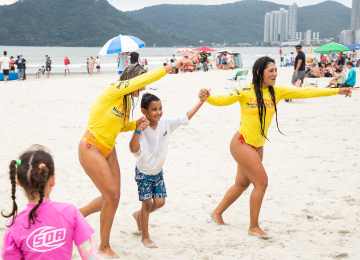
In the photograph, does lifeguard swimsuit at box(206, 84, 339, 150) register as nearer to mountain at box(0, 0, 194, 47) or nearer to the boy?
the boy

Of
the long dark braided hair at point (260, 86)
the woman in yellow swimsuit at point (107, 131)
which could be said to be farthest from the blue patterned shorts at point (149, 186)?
the long dark braided hair at point (260, 86)

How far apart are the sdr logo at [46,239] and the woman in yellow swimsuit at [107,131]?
1.30 metres

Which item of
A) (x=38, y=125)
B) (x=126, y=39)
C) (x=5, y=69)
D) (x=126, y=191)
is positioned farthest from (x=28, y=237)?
(x=5, y=69)

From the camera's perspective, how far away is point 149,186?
11.2 feet

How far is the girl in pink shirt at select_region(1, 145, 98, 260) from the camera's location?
172 centimetres

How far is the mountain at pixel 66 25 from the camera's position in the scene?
122250 mm

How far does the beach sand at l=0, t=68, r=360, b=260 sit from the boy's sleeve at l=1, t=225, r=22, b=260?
1.75 meters

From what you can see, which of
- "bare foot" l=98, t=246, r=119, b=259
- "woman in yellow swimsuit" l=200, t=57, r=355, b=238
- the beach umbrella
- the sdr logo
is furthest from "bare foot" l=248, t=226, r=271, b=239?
the beach umbrella

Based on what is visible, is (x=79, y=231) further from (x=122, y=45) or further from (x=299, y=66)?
(x=299, y=66)

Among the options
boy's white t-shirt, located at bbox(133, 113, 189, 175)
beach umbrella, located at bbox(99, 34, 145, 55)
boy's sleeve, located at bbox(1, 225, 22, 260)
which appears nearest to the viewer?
boy's sleeve, located at bbox(1, 225, 22, 260)

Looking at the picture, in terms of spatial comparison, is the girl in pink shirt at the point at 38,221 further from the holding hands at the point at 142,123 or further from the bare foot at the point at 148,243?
the bare foot at the point at 148,243

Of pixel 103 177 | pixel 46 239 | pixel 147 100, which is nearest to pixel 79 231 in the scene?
pixel 46 239

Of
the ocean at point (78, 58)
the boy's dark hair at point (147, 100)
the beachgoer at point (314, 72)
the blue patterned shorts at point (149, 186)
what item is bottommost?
the blue patterned shorts at point (149, 186)

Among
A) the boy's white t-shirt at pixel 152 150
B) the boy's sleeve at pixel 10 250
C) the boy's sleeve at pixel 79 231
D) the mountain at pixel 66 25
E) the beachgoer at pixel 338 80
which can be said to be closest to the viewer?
the boy's sleeve at pixel 10 250
